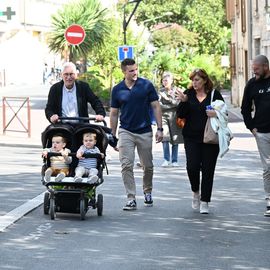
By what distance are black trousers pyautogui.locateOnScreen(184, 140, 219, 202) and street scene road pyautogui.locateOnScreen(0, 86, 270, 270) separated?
1.09 ft

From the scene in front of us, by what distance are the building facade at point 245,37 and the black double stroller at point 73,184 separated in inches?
948

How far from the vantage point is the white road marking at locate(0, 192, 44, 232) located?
11.6 metres

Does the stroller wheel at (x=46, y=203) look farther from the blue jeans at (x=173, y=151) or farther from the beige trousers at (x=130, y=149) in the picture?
the blue jeans at (x=173, y=151)

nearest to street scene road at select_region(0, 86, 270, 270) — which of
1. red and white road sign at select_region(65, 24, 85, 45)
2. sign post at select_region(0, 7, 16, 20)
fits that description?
red and white road sign at select_region(65, 24, 85, 45)

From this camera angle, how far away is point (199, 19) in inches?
3410

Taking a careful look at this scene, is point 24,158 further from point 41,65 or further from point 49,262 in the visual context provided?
point 41,65

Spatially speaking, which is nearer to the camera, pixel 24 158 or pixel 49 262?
pixel 49 262

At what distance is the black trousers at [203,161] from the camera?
12633 mm

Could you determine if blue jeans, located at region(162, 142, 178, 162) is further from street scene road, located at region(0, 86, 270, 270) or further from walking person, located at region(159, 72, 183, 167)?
street scene road, located at region(0, 86, 270, 270)

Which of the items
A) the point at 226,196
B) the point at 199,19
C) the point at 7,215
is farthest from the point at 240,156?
the point at 199,19

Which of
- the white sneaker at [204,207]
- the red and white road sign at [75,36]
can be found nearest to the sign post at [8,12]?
the red and white road sign at [75,36]

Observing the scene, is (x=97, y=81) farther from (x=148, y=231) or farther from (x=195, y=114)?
(x=148, y=231)

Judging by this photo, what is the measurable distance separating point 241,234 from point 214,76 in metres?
51.7

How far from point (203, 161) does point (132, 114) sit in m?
1.00
